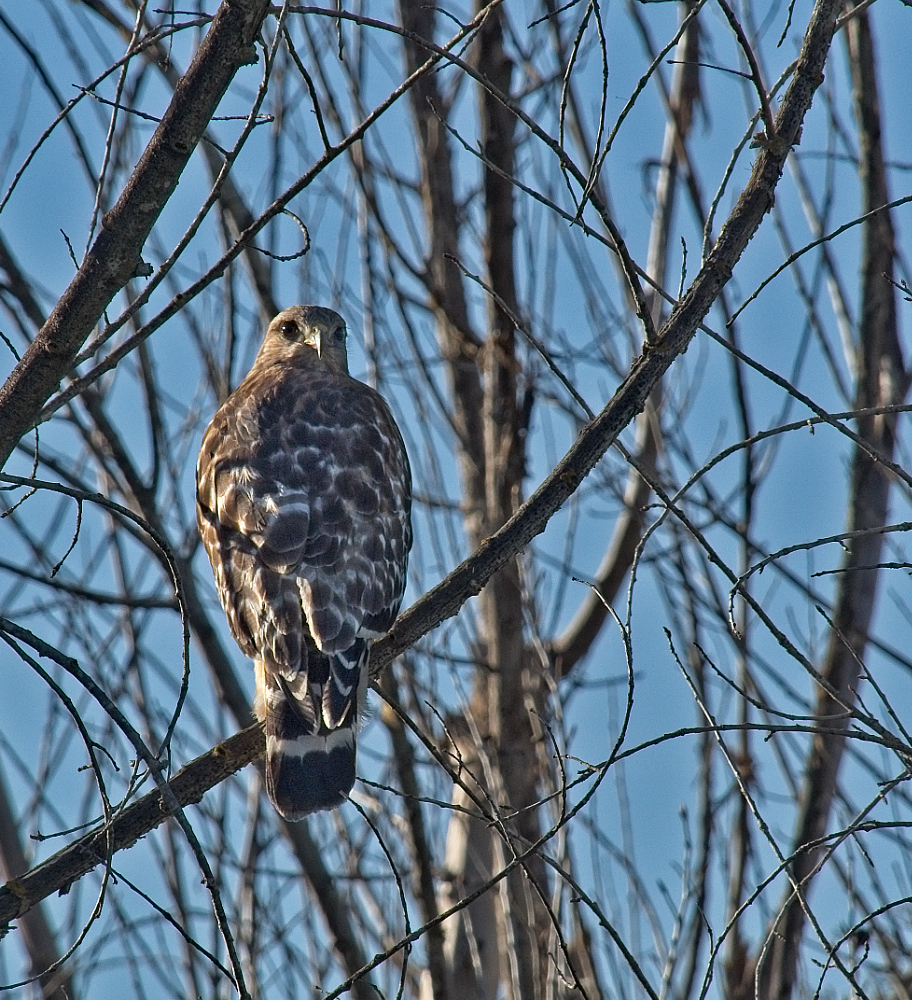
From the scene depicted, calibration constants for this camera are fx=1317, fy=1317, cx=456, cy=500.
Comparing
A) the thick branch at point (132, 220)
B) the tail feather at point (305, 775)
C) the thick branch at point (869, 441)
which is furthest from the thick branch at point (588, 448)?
the thick branch at point (869, 441)

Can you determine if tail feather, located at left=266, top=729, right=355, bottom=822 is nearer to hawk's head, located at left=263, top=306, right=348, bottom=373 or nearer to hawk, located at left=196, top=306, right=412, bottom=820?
hawk, located at left=196, top=306, right=412, bottom=820

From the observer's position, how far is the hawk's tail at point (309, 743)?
3.03 meters

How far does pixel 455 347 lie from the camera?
4844mm

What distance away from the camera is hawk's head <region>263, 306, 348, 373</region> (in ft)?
15.1

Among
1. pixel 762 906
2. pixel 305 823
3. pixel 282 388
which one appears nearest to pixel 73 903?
pixel 305 823

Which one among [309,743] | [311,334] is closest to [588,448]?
[309,743]

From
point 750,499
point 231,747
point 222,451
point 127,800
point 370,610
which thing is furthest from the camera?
point 750,499

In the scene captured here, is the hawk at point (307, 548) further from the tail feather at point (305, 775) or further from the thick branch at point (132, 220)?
the thick branch at point (132, 220)

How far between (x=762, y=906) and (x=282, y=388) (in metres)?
2.19

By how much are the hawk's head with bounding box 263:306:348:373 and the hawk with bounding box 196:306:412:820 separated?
0.39 meters

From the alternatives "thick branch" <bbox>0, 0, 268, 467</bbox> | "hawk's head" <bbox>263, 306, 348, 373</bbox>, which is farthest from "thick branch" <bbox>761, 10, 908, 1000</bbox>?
"thick branch" <bbox>0, 0, 268, 467</bbox>

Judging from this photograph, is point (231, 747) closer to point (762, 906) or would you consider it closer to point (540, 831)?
point (540, 831)

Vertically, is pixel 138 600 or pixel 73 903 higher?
pixel 138 600

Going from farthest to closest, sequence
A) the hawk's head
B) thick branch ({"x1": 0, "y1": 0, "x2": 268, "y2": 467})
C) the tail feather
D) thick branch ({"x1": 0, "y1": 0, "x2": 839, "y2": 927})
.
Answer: the hawk's head < the tail feather < thick branch ({"x1": 0, "y1": 0, "x2": 839, "y2": 927}) < thick branch ({"x1": 0, "y1": 0, "x2": 268, "y2": 467})
